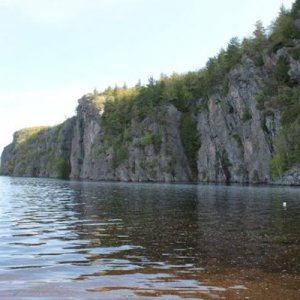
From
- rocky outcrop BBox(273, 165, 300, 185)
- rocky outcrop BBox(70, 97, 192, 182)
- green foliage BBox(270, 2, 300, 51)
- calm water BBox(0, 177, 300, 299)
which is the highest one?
green foliage BBox(270, 2, 300, 51)

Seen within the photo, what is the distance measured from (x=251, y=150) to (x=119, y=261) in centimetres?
11897

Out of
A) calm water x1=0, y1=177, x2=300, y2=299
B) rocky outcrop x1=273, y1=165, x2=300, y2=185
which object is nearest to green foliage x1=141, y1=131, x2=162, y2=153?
rocky outcrop x1=273, y1=165, x2=300, y2=185

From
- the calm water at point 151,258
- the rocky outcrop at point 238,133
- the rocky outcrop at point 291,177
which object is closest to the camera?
the calm water at point 151,258

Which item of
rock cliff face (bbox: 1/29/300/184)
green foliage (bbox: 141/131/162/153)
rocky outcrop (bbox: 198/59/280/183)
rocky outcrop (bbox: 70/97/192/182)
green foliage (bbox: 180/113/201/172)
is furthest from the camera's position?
green foliage (bbox: 141/131/162/153)

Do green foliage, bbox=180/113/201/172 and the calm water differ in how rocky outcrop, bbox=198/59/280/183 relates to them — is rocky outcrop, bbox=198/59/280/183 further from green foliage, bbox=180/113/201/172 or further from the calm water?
the calm water

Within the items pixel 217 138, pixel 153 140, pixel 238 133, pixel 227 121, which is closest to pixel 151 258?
pixel 238 133

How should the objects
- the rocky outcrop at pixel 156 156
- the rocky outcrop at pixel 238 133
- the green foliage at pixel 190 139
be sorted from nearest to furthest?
the rocky outcrop at pixel 238 133 → the rocky outcrop at pixel 156 156 → the green foliage at pixel 190 139

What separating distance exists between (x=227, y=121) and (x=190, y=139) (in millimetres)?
25976

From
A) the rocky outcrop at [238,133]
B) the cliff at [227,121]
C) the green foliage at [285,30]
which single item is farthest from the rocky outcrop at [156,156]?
the green foliage at [285,30]

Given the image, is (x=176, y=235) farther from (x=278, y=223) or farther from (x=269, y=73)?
(x=269, y=73)

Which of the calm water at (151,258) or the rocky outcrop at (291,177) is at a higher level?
the rocky outcrop at (291,177)

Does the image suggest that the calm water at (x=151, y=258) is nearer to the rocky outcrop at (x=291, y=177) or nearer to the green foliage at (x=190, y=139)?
the rocky outcrop at (x=291, y=177)

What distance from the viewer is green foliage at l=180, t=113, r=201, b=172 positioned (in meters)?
170

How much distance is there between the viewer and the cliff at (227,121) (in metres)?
120
